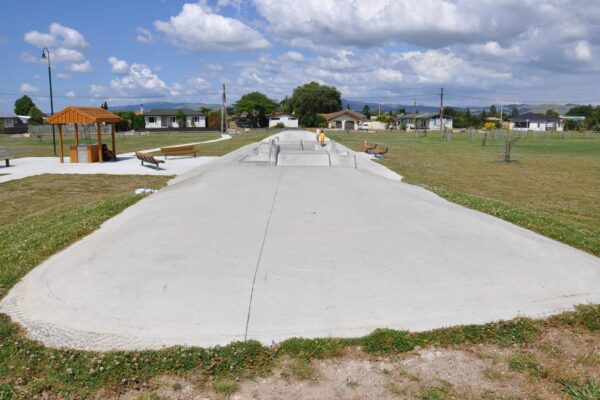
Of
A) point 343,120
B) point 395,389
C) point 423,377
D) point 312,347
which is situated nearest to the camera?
point 395,389

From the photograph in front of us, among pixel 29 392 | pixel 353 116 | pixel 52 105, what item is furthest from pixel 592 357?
pixel 353 116

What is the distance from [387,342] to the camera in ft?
15.3

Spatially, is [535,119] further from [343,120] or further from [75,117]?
[75,117]

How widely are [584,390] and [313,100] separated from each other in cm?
12500

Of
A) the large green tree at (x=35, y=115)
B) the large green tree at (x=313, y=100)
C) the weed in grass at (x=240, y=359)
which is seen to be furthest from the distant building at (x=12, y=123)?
the weed in grass at (x=240, y=359)

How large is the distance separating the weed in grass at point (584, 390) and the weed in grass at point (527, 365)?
230mm

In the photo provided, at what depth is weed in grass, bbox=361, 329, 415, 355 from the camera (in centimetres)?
455

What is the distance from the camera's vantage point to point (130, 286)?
→ 586 cm

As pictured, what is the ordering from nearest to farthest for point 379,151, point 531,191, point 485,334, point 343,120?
1. point 485,334
2. point 531,191
3. point 379,151
4. point 343,120

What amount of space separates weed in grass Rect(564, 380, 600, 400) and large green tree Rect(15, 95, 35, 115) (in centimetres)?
14976

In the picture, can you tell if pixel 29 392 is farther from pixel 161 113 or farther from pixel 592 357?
Result: pixel 161 113

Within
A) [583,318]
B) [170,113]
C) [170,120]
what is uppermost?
[170,113]

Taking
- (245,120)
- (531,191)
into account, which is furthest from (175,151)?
(245,120)

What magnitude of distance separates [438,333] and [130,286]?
347 cm
